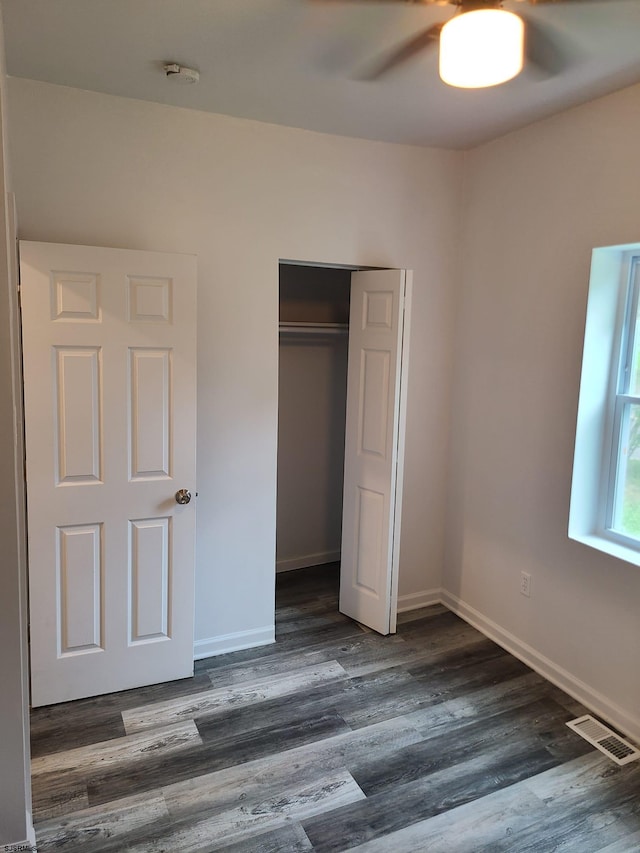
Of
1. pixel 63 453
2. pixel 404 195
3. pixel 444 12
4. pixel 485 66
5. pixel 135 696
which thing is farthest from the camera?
pixel 404 195

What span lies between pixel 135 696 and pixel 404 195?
9.59 feet

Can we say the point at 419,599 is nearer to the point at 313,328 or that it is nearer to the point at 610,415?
the point at 610,415

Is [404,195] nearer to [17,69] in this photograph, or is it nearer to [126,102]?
[126,102]

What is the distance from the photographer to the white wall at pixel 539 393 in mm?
2621

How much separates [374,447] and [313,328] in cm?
110

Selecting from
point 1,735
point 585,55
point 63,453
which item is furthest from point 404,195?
point 1,735

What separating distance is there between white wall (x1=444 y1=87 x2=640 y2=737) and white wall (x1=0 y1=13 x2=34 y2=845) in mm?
2325

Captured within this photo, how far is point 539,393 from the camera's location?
3.01 meters

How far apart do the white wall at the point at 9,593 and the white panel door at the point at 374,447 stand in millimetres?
1865

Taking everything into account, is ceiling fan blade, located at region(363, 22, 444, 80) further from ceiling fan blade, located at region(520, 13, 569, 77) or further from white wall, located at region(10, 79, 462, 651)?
white wall, located at region(10, 79, 462, 651)

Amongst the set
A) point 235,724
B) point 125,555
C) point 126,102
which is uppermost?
point 126,102

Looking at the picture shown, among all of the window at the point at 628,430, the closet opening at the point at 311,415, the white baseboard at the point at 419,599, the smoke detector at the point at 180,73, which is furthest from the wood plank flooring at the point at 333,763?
the smoke detector at the point at 180,73

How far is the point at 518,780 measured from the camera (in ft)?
7.65

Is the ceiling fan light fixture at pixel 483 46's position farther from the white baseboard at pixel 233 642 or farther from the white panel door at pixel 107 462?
the white baseboard at pixel 233 642
